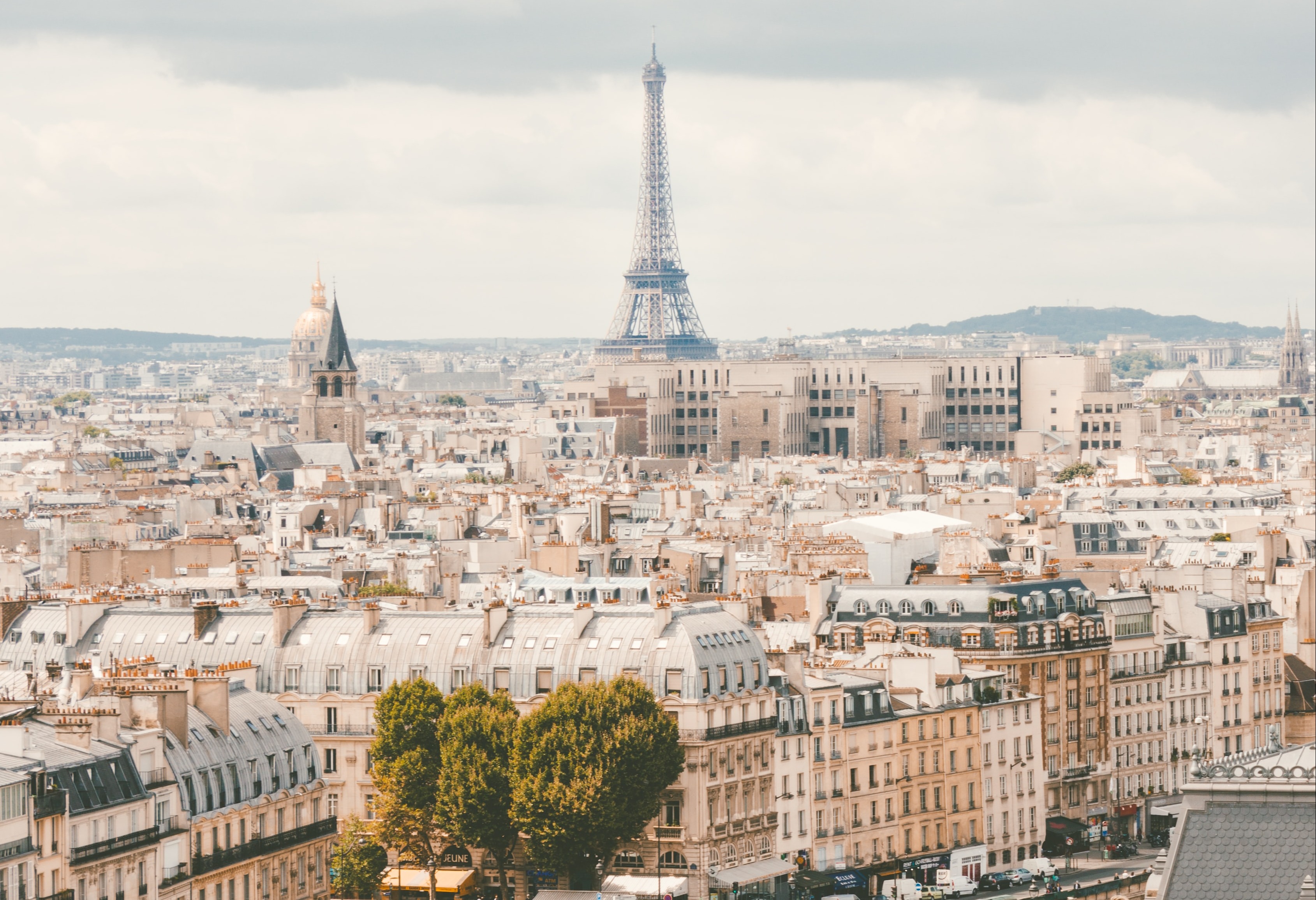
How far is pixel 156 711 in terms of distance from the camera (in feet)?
151

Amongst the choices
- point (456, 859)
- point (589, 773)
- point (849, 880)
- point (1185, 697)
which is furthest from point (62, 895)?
point (1185, 697)

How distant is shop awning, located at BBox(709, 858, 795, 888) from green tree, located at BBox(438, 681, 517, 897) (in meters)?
3.86

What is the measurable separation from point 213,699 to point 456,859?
28.5 feet

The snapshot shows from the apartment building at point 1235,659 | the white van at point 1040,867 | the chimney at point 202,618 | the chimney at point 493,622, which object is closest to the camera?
the chimney at point 493,622

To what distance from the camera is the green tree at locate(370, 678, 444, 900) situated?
5394 centimetres

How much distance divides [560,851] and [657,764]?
7.50 feet

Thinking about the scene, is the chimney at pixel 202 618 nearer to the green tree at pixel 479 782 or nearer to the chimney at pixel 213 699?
the green tree at pixel 479 782

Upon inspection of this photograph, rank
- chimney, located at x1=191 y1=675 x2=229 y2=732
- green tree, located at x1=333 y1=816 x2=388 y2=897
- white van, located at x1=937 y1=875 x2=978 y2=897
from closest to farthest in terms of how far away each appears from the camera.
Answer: chimney, located at x1=191 y1=675 x2=229 y2=732, green tree, located at x1=333 y1=816 x2=388 y2=897, white van, located at x1=937 y1=875 x2=978 y2=897

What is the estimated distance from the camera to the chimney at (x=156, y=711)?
151ft

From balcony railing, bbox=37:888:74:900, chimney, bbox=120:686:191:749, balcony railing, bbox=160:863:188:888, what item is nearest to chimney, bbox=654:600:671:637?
chimney, bbox=120:686:191:749

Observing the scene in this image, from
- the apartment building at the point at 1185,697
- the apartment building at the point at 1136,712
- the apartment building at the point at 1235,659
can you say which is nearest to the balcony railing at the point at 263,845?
the apartment building at the point at 1136,712

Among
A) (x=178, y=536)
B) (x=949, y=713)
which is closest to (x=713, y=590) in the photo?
(x=949, y=713)

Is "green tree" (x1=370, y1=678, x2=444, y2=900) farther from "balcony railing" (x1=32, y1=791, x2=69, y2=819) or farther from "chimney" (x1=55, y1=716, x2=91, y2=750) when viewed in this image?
"balcony railing" (x1=32, y1=791, x2=69, y2=819)

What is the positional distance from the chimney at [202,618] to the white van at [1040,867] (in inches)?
679
